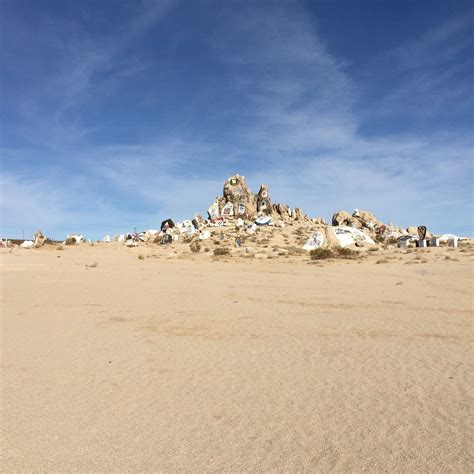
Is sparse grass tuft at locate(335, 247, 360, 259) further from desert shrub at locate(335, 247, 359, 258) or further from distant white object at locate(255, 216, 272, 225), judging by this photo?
distant white object at locate(255, 216, 272, 225)

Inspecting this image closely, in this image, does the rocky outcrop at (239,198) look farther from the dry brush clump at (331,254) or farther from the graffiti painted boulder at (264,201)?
the dry brush clump at (331,254)

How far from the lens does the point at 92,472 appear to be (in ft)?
8.66

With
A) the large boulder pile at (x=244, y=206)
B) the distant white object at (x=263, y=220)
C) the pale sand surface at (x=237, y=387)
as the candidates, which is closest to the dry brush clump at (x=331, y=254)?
the pale sand surface at (x=237, y=387)

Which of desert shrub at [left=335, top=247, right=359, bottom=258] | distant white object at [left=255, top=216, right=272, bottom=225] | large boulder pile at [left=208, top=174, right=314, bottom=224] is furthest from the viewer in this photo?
large boulder pile at [left=208, top=174, right=314, bottom=224]

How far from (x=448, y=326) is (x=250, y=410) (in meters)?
4.23

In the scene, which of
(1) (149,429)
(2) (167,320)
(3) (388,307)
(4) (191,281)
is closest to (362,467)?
(1) (149,429)

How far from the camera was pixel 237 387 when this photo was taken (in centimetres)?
402

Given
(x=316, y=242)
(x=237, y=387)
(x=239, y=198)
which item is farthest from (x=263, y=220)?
(x=237, y=387)

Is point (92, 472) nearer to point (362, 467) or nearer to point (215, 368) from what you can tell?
point (362, 467)

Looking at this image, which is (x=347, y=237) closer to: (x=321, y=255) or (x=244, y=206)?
(x=321, y=255)

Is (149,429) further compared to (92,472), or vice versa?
(149,429)

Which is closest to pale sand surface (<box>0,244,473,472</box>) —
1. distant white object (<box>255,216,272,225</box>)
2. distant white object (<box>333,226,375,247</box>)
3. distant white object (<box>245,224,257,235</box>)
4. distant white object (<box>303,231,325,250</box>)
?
distant white object (<box>303,231,325,250</box>)

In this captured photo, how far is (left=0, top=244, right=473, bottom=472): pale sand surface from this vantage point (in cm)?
284

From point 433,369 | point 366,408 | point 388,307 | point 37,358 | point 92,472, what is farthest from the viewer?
point 388,307
